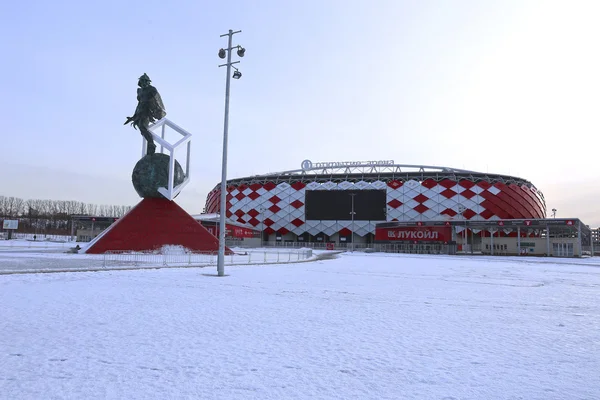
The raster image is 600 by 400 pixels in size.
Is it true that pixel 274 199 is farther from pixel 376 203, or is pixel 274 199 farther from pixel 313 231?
pixel 376 203

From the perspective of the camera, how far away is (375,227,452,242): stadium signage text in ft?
200

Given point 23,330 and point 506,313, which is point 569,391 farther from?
point 23,330

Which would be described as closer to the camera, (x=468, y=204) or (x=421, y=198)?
(x=468, y=204)

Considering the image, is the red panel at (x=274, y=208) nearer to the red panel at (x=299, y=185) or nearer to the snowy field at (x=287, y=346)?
the red panel at (x=299, y=185)

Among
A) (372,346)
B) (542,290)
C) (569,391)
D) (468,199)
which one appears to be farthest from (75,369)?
(468,199)

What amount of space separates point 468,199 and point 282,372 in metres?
78.5

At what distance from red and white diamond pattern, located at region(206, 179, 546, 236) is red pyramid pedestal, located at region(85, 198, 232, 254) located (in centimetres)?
5319

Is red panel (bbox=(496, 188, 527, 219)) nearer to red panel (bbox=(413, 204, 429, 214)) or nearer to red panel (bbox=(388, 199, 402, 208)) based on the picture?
red panel (bbox=(413, 204, 429, 214))

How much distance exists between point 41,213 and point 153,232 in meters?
118

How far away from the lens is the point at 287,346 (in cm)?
605

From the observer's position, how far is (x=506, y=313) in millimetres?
9508

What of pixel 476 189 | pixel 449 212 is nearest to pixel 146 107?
pixel 449 212

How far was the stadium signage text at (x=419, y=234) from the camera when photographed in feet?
200

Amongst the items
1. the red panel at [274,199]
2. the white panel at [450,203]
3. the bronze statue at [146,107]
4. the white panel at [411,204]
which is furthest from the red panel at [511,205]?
the bronze statue at [146,107]
